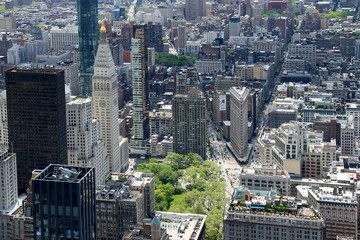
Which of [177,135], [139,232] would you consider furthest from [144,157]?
[139,232]

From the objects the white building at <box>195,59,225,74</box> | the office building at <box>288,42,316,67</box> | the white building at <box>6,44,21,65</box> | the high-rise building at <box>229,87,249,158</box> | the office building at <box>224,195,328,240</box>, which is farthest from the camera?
the white building at <box>6,44,21,65</box>

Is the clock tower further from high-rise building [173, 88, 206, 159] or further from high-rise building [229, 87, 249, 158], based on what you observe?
high-rise building [229, 87, 249, 158]

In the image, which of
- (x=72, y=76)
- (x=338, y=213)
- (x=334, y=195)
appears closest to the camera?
(x=338, y=213)

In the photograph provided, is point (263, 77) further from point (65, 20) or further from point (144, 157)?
point (65, 20)

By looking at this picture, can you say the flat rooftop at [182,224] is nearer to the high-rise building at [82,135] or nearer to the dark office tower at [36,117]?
the dark office tower at [36,117]

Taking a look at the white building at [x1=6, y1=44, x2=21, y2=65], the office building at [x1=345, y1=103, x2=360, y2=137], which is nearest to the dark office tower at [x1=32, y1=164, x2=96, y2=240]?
the office building at [x1=345, y1=103, x2=360, y2=137]

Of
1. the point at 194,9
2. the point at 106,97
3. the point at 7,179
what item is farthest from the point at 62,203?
the point at 194,9

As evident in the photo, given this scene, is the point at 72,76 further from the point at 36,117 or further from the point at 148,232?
the point at 148,232
